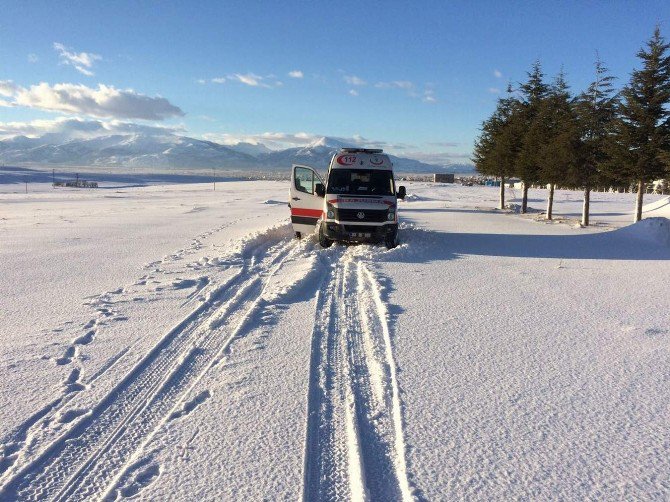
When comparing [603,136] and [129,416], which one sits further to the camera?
[603,136]

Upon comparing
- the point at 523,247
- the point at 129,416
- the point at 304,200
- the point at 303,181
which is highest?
the point at 303,181

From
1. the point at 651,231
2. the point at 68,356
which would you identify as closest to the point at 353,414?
the point at 68,356

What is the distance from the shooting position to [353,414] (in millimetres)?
3971

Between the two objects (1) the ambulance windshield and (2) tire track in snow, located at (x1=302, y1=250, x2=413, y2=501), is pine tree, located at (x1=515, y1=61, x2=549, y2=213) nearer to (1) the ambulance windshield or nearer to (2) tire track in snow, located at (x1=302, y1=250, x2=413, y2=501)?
(1) the ambulance windshield

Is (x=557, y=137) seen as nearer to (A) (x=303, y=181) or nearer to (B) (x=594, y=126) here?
(B) (x=594, y=126)

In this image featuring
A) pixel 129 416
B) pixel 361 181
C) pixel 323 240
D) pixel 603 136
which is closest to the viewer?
pixel 129 416

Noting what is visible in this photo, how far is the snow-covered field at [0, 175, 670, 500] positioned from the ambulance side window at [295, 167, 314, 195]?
5434 millimetres

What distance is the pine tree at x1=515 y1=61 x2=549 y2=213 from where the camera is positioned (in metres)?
26.0

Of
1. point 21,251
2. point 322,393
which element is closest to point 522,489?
point 322,393

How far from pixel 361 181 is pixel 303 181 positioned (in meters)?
1.96

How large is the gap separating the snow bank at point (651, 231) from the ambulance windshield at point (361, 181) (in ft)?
27.6

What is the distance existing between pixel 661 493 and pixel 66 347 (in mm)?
5453

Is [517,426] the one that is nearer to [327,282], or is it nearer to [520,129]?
[327,282]

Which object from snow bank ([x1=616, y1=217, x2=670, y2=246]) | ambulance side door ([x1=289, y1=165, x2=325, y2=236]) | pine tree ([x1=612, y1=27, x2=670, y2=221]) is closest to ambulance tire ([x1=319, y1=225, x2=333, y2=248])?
ambulance side door ([x1=289, y1=165, x2=325, y2=236])
